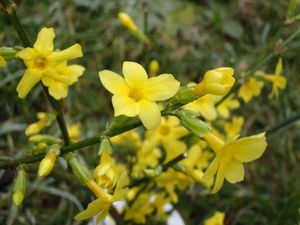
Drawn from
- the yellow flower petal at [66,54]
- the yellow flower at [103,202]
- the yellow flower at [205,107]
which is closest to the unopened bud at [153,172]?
the yellow flower at [205,107]

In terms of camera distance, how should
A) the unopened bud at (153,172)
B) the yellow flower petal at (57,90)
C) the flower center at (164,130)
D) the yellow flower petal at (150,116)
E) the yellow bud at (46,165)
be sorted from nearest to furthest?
the yellow flower petal at (150,116), the yellow bud at (46,165), the yellow flower petal at (57,90), the unopened bud at (153,172), the flower center at (164,130)

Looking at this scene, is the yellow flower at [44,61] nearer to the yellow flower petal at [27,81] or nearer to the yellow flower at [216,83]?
the yellow flower petal at [27,81]

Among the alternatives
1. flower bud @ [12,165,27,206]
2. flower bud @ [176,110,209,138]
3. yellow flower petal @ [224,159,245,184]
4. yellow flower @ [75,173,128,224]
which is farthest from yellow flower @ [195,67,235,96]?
flower bud @ [12,165,27,206]

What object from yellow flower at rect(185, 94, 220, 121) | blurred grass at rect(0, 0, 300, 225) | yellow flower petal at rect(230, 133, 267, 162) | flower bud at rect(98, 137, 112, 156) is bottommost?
blurred grass at rect(0, 0, 300, 225)

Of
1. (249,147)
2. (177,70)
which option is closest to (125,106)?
(249,147)

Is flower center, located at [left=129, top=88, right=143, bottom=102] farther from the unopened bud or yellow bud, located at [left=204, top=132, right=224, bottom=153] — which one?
the unopened bud

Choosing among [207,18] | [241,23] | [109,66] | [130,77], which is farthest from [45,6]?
[130,77]
